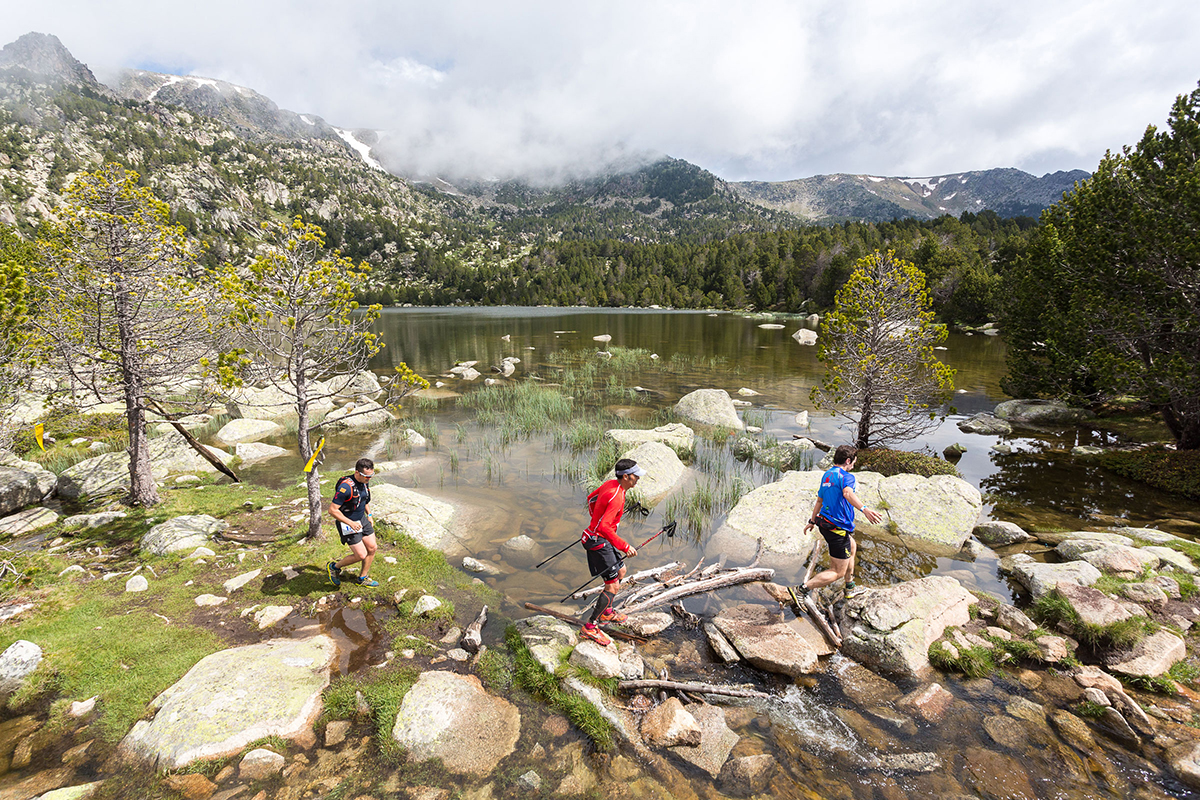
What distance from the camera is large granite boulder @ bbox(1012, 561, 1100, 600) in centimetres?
912

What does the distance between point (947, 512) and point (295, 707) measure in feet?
48.3

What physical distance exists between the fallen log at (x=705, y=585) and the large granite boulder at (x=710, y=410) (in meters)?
12.1

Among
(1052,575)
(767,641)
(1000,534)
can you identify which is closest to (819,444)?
(1000,534)

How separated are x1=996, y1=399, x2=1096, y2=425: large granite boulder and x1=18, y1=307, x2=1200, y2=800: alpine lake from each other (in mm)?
1647

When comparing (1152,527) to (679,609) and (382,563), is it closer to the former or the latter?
(679,609)

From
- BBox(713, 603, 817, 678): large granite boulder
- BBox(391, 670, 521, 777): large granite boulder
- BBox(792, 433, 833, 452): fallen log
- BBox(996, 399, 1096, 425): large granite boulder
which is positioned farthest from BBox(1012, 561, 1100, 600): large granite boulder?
BBox(996, 399, 1096, 425): large granite boulder

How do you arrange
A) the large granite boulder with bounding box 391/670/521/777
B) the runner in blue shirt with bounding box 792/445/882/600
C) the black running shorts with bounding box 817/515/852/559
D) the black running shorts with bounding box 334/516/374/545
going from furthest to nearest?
1. the black running shorts with bounding box 817/515/852/559
2. the runner in blue shirt with bounding box 792/445/882/600
3. the black running shorts with bounding box 334/516/374/545
4. the large granite boulder with bounding box 391/670/521/777

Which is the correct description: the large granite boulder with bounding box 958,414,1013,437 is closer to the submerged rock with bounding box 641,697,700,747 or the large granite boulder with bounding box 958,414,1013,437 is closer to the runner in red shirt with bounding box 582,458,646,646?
the runner in red shirt with bounding box 582,458,646,646

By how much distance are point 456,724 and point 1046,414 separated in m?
30.8

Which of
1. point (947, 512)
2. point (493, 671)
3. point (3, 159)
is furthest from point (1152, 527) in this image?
point (3, 159)

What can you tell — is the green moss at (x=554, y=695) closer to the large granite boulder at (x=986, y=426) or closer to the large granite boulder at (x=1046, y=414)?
the large granite boulder at (x=986, y=426)

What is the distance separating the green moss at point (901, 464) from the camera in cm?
1602

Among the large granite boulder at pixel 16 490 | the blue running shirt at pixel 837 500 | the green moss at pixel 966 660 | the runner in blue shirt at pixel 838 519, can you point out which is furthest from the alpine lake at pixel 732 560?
the large granite boulder at pixel 16 490

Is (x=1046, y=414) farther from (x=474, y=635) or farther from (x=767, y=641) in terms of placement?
(x=474, y=635)
